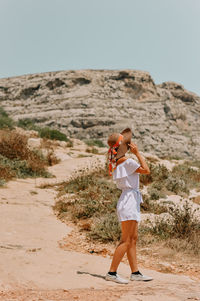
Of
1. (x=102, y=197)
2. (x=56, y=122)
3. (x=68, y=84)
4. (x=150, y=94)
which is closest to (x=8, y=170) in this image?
(x=102, y=197)

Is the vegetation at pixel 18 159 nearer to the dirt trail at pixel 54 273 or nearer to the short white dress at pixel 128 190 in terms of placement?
the dirt trail at pixel 54 273

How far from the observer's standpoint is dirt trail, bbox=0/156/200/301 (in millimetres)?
2771

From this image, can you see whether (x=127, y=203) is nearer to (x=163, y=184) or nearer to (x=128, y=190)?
(x=128, y=190)

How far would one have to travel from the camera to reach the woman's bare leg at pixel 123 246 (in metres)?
3.36

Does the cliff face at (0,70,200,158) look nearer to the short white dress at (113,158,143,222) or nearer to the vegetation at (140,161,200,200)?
the vegetation at (140,161,200,200)

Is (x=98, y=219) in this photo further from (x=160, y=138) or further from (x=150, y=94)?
(x=150, y=94)

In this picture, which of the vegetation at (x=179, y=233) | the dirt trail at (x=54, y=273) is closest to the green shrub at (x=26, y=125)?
the dirt trail at (x=54, y=273)

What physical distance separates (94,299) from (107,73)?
36.9 m

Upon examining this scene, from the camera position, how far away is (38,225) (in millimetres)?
5875

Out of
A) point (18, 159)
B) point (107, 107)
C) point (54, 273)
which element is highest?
point (54, 273)

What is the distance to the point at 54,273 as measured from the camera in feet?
11.4

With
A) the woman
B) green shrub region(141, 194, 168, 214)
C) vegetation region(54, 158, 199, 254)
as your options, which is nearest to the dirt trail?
the woman

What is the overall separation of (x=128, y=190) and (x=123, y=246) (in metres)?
0.64

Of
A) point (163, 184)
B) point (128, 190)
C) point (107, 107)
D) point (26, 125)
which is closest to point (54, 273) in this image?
point (128, 190)
